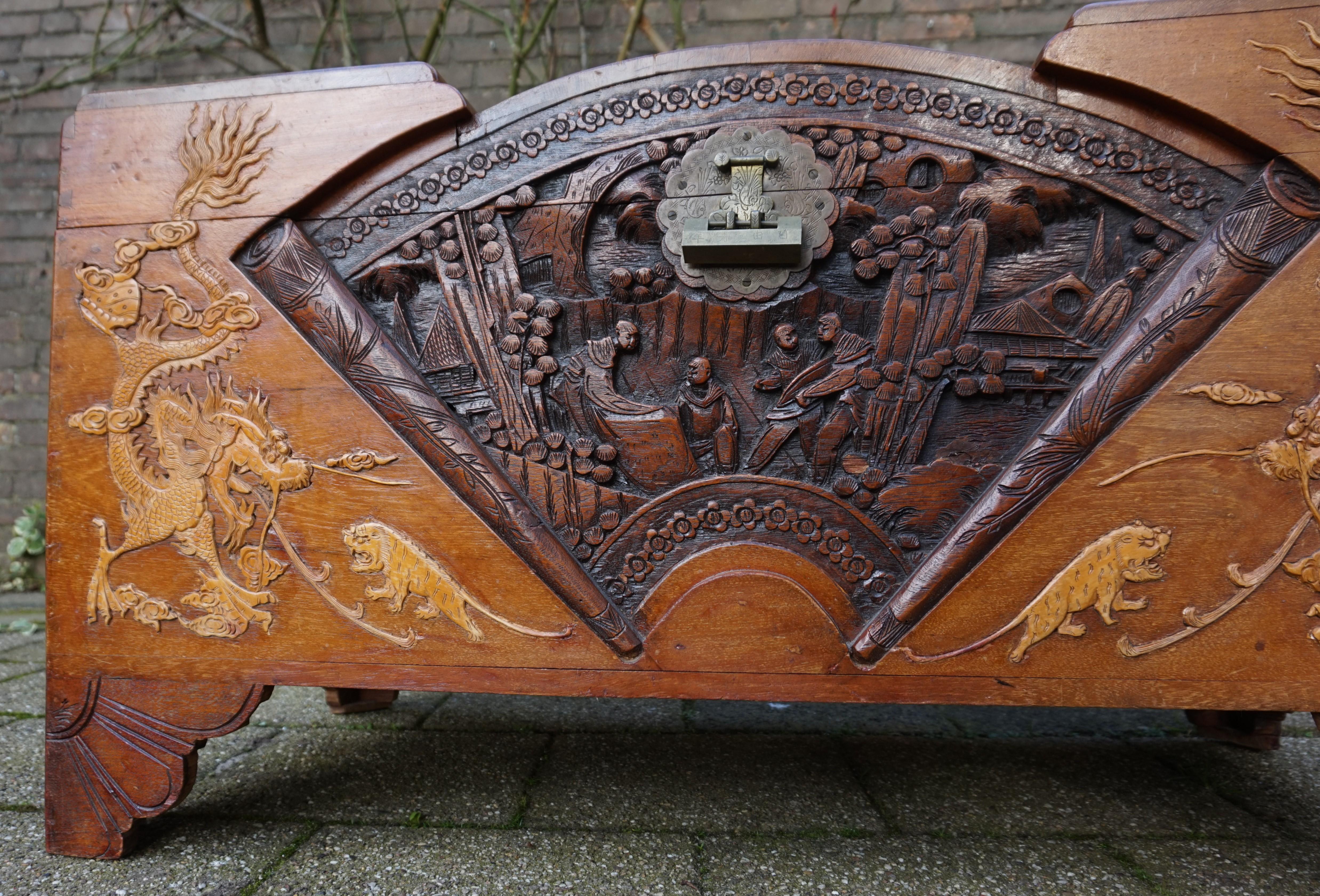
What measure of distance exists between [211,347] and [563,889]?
3.71 ft

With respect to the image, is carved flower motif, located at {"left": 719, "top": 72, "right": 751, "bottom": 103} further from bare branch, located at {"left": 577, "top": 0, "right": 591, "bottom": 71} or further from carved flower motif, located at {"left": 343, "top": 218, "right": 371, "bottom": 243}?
bare branch, located at {"left": 577, "top": 0, "right": 591, "bottom": 71}

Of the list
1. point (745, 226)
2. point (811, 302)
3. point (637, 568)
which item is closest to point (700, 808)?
point (637, 568)

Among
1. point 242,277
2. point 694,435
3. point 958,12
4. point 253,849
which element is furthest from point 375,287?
point 958,12

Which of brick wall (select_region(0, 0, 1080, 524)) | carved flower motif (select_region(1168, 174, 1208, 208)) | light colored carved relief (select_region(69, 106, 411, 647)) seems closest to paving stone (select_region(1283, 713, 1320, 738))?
carved flower motif (select_region(1168, 174, 1208, 208))

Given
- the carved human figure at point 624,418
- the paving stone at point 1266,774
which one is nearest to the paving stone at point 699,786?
the carved human figure at point 624,418

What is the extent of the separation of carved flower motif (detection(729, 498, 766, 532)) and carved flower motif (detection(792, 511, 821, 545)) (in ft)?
0.20

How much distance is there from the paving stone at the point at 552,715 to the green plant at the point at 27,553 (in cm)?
260

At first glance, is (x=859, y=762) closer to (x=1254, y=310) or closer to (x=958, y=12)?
(x=1254, y=310)

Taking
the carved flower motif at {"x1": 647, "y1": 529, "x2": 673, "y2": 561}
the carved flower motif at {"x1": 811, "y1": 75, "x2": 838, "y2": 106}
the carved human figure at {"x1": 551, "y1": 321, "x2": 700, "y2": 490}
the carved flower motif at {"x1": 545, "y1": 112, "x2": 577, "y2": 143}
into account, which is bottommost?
the carved flower motif at {"x1": 647, "y1": 529, "x2": 673, "y2": 561}

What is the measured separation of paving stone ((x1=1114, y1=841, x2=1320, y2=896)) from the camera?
1.24 m

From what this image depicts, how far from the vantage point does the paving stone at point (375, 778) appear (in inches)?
58.1

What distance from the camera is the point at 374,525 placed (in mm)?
1349

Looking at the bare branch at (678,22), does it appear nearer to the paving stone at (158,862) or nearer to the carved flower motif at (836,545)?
the carved flower motif at (836,545)

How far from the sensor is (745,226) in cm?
131
